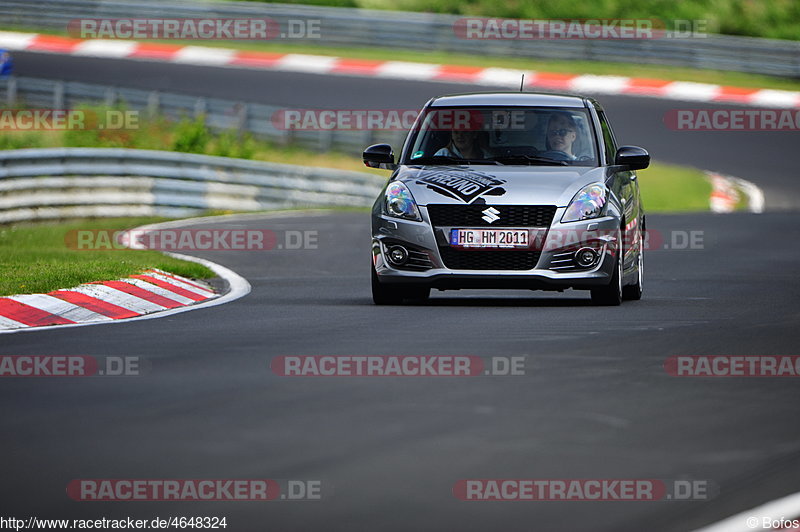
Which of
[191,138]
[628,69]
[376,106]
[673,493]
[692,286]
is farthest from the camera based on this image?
[628,69]

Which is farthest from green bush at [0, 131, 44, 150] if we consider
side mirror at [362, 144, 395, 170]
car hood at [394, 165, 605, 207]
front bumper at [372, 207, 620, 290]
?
front bumper at [372, 207, 620, 290]

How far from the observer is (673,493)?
5652 millimetres

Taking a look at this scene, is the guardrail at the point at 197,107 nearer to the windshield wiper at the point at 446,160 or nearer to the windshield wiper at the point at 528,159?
the windshield wiper at the point at 446,160

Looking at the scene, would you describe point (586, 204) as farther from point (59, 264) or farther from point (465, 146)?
point (59, 264)

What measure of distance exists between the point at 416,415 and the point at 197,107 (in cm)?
2320

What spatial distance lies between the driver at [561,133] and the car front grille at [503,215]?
1.01 metres

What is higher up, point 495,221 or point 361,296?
point 495,221

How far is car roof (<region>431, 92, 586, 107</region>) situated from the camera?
42.0 feet

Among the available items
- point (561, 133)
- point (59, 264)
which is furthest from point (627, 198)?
point (59, 264)

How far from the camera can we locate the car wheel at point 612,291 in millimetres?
11898

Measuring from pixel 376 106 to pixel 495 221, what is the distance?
23056 mm

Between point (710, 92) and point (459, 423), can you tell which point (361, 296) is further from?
point (710, 92)

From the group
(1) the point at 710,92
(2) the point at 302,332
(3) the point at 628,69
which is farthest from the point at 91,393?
(3) the point at 628,69

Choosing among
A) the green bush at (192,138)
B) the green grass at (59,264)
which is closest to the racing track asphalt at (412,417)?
the green grass at (59,264)
